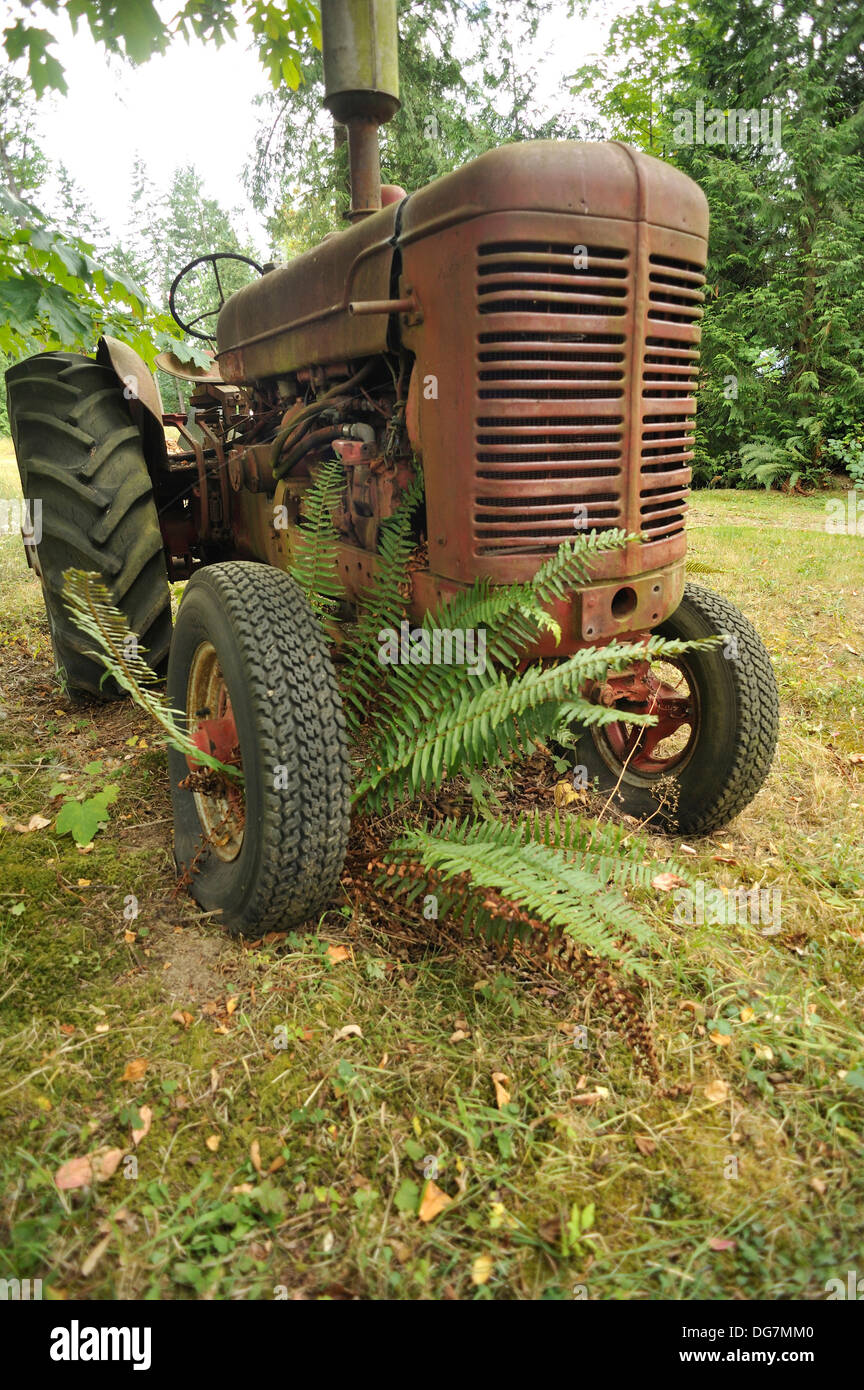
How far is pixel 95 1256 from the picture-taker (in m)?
1.38

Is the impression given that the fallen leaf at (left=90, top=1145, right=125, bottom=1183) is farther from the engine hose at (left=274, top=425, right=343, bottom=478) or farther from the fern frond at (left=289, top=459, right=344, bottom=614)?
the engine hose at (left=274, top=425, right=343, bottom=478)

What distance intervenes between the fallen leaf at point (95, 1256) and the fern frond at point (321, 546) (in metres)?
1.47

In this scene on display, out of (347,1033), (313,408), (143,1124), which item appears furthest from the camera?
(313,408)

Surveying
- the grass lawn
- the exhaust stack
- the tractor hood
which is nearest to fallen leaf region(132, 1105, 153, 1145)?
the grass lawn

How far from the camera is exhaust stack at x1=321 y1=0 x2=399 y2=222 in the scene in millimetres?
2533

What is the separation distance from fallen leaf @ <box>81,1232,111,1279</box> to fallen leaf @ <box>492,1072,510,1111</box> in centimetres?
72

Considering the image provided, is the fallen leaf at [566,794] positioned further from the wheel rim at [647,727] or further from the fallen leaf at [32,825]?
the fallen leaf at [32,825]

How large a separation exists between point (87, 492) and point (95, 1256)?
2.26 m

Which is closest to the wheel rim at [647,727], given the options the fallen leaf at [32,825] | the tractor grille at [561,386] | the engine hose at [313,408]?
Answer: the tractor grille at [561,386]

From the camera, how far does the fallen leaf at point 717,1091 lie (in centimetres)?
171

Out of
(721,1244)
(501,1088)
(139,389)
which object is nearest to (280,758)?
(501,1088)

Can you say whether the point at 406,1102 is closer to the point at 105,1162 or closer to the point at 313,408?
the point at 105,1162
